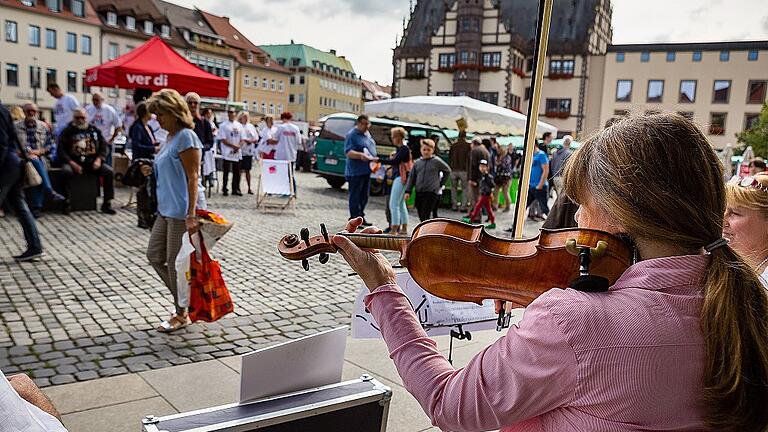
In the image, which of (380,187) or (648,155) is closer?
(648,155)

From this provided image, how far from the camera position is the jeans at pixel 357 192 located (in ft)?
34.3

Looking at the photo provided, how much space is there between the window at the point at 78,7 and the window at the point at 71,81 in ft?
16.3

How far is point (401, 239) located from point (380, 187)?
14.9 m

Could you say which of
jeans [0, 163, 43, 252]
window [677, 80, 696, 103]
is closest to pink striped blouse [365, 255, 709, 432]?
jeans [0, 163, 43, 252]

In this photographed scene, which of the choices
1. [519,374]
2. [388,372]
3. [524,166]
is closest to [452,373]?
[519,374]

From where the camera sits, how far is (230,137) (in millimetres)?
13422

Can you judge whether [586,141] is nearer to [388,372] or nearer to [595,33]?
[388,372]

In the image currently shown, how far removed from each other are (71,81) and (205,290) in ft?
184

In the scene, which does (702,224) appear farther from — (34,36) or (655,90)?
(655,90)

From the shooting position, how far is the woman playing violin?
Result: 1.12 metres

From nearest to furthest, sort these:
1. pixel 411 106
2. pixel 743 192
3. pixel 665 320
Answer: pixel 665 320, pixel 743 192, pixel 411 106

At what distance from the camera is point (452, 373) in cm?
136

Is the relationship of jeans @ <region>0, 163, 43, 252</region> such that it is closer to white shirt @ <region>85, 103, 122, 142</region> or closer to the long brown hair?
white shirt @ <region>85, 103, 122, 142</region>

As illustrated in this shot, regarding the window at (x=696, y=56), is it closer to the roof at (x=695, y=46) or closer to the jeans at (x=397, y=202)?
the roof at (x=695, y=46)
